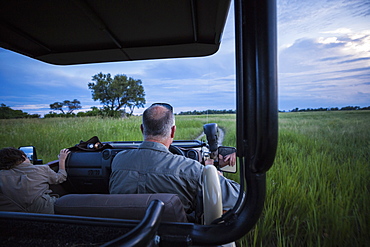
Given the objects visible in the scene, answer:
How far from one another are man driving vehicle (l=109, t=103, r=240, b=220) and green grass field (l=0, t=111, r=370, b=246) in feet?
1.19

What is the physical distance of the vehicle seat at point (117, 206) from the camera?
856 millimetres

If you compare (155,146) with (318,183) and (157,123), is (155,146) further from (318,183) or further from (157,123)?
(318,183)

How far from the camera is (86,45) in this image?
2.09m

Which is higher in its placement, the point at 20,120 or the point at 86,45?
the point at 86,45

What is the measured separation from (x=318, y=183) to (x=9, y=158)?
2.57 metres

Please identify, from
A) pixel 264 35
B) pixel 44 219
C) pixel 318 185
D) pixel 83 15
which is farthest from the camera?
pixel 318 185

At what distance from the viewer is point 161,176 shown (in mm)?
1343

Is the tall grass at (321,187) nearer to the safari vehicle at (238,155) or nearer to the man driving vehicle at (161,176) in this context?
the man driving vehicle at (161,176)

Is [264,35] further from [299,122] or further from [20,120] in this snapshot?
[20,120]

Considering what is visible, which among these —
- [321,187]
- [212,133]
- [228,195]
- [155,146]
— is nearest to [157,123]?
[155,146]

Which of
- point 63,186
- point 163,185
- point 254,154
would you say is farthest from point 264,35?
point 63,186

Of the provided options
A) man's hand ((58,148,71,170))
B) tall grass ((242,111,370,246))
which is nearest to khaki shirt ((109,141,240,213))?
tall grass ((242,111,370,246))

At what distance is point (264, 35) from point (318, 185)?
188 centimetres

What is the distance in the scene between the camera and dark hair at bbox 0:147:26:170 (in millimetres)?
1838
